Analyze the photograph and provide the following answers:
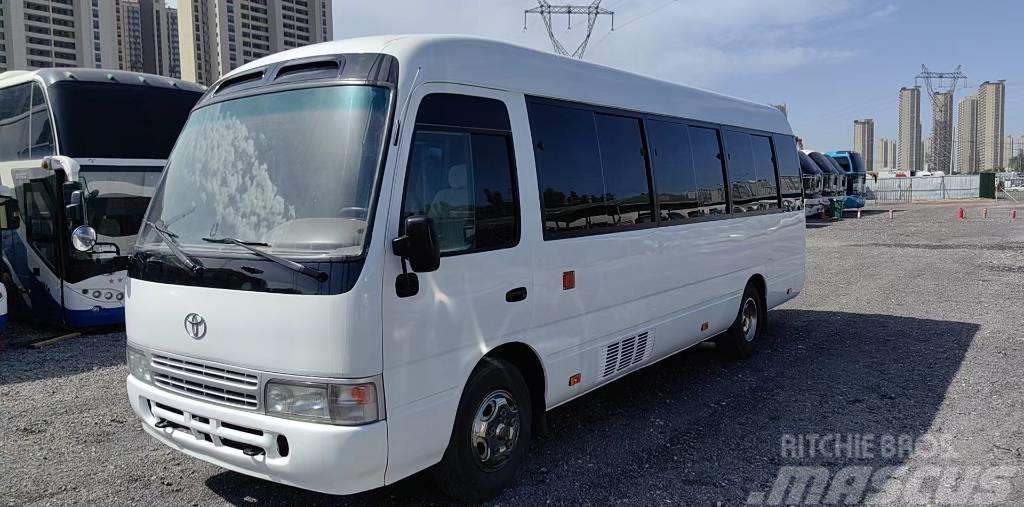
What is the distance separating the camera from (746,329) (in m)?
7.97

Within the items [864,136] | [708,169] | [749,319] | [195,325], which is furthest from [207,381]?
[864,136]

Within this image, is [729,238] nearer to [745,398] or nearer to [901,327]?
[745,398]

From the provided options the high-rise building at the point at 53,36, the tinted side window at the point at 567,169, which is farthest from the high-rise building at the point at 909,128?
the tinted side window at the point at 567,169

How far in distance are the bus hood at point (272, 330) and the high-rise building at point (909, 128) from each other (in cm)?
12843

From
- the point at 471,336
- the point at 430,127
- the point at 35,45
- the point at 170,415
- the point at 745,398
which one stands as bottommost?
the point at 745,398

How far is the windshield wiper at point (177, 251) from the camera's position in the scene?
3809 millimetres

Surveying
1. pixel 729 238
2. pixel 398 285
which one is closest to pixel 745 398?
pixel 729 238

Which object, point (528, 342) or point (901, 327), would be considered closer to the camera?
point (528, 342)

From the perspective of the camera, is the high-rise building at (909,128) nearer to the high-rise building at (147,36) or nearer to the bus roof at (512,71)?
the high-rise building at (147,36)

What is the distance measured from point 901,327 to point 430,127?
312 inches

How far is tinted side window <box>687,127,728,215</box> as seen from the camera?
6.90 m

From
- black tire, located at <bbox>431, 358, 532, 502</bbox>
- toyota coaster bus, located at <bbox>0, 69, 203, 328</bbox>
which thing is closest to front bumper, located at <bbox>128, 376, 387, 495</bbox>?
black tire, located at <bbox>431, 358, 532, 502</bbox>

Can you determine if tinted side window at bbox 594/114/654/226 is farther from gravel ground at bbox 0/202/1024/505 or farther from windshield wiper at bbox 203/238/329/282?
windshield wiper at bbox 203/238/329/282

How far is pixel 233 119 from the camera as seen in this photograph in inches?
165
